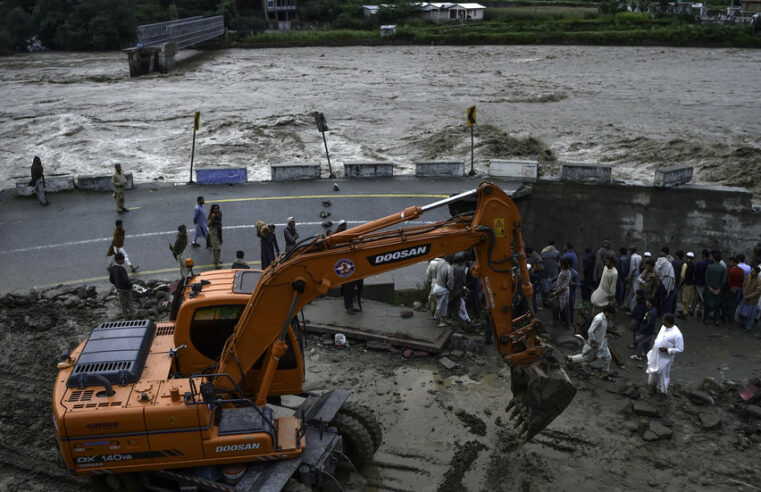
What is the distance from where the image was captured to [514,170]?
2306 cm

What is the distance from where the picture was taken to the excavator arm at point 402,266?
812 centimetres

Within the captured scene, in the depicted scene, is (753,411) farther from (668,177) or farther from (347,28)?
(347,28)

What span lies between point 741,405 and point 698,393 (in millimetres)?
680

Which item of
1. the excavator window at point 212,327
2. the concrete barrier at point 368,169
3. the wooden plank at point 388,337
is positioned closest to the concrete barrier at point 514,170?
the concrete barrier at point 368,169

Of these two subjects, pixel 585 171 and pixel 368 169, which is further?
pixel 368 169

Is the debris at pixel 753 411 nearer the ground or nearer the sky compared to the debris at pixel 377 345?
nearer the ground

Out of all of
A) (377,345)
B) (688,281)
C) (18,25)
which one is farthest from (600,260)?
(18,25)

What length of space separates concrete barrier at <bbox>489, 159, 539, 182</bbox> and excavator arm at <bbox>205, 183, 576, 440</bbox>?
14.8 m

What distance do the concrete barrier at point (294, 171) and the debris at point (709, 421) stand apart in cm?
1624

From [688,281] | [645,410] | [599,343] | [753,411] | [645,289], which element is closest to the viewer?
[645,410]

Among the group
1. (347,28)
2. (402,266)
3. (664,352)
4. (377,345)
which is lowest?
(377,345)

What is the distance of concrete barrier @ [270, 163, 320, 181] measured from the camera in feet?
78.3

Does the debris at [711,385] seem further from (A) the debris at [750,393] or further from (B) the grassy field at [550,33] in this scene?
(B) the grassy field at [550,33]

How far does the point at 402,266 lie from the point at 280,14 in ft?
251
